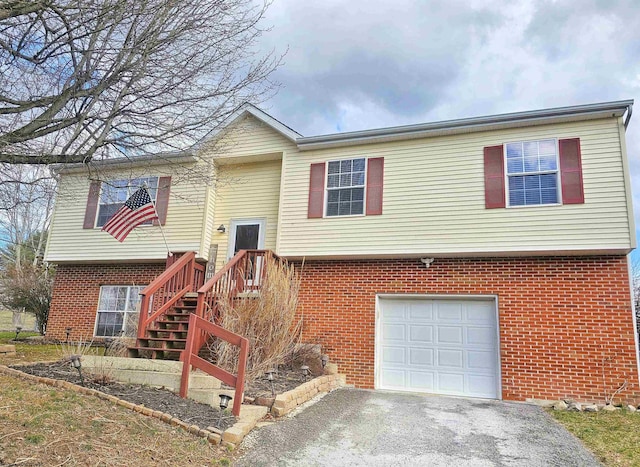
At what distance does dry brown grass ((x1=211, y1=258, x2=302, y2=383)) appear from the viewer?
25.4 feet

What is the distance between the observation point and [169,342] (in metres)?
8.20

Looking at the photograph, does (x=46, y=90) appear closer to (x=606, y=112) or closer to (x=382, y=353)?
(x=382, y=353)

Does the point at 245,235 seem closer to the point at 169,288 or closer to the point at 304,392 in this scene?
the point at 169,288

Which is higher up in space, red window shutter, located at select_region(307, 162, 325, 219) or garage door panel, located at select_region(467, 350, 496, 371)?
red window shutter, located at select_region(307, 162, 325, 219)

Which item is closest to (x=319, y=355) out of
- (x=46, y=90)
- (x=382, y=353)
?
(x=382, y=353)

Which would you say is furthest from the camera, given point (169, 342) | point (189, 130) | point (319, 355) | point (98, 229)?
point (98, 229)

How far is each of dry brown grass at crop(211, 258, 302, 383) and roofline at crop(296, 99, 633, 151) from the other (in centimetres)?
358

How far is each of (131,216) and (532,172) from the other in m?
8.71

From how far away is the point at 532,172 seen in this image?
9.36 m

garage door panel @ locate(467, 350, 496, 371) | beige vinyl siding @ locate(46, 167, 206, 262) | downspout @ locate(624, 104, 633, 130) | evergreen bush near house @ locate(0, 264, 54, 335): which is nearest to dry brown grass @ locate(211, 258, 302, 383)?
beige vinyl siding @ locate(46, 167, 206, 262)

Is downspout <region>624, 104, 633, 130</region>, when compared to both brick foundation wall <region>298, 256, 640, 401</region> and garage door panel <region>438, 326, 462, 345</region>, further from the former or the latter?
garage door panel <region>438, 326, 462, 345</region>

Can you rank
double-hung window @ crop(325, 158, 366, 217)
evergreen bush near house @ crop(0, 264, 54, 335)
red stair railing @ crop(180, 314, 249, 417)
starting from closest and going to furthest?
red stair railing @ crop(180, 314, 249, 417) < double-hung window @ crop(325, 158, 366, 217) < evergreen bush near house @ crop(0, 264, 54, 335)

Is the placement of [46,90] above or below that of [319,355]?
above

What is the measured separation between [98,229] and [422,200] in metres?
8.84
